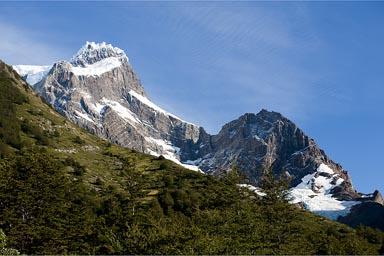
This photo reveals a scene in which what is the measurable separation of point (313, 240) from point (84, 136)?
105m

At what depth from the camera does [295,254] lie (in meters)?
76.8

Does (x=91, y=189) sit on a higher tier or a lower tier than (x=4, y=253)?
higher

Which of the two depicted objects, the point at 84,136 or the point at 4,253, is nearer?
the point at 4,253

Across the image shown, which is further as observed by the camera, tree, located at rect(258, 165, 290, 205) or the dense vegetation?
tree, located at rect(258, 165, 290, 205)

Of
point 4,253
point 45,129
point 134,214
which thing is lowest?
point 4,253

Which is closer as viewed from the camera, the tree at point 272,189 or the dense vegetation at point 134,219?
the dense vegetation at point 134,219

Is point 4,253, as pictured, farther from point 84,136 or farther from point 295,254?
point 84,136

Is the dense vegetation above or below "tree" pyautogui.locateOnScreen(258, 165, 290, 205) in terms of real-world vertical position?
below

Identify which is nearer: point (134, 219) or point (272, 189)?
point (134, 219)

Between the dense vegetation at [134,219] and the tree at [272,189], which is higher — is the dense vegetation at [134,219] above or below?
below

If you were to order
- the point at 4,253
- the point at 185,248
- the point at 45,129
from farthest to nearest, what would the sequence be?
the point at 45,129 → the point at 185,248 → the point at 4,253

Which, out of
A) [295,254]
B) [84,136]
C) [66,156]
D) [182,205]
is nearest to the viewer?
[295,254]

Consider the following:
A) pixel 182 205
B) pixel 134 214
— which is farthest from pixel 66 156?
pixel 134 214

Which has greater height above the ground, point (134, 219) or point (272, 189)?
point (272, 189)
